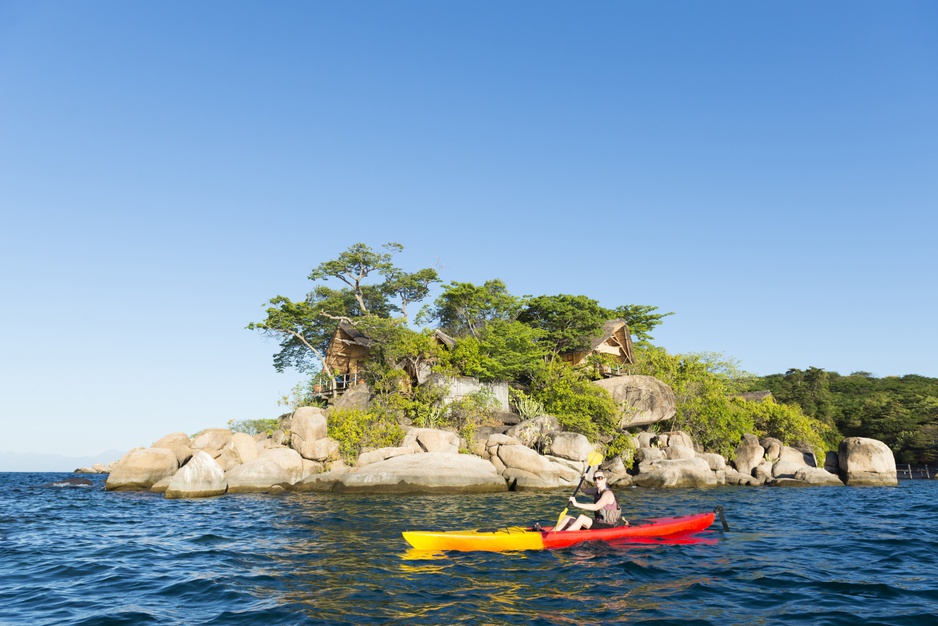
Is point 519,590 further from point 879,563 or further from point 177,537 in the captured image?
point 177,537

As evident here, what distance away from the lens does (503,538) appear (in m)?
9.94

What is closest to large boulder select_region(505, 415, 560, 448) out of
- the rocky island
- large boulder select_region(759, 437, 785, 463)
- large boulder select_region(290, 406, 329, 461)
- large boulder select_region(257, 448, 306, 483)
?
the rocky island

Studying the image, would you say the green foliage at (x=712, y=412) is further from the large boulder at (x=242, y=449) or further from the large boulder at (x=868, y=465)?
the large boulder at (x=242, y=449)

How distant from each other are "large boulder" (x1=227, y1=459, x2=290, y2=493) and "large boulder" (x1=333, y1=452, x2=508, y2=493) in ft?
8.62

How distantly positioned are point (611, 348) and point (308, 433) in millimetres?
18591

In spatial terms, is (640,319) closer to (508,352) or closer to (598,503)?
(508,352)

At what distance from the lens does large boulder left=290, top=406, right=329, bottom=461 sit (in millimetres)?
23578

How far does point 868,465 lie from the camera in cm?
3011

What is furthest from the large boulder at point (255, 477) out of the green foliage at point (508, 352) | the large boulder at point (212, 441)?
the green foliage at point (508, 352)

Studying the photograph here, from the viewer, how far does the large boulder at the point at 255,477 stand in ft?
71.3

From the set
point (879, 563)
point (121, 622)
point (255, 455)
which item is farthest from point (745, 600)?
point (255, 455)

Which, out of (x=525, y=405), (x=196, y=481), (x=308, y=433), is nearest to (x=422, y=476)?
(x=308, y=433)

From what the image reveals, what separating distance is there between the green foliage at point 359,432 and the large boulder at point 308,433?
1.74 feet

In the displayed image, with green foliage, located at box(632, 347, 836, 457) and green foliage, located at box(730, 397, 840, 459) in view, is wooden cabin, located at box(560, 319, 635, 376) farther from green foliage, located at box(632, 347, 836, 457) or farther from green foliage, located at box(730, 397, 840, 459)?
green foliage, located at box(730, 397, 840, 459)
